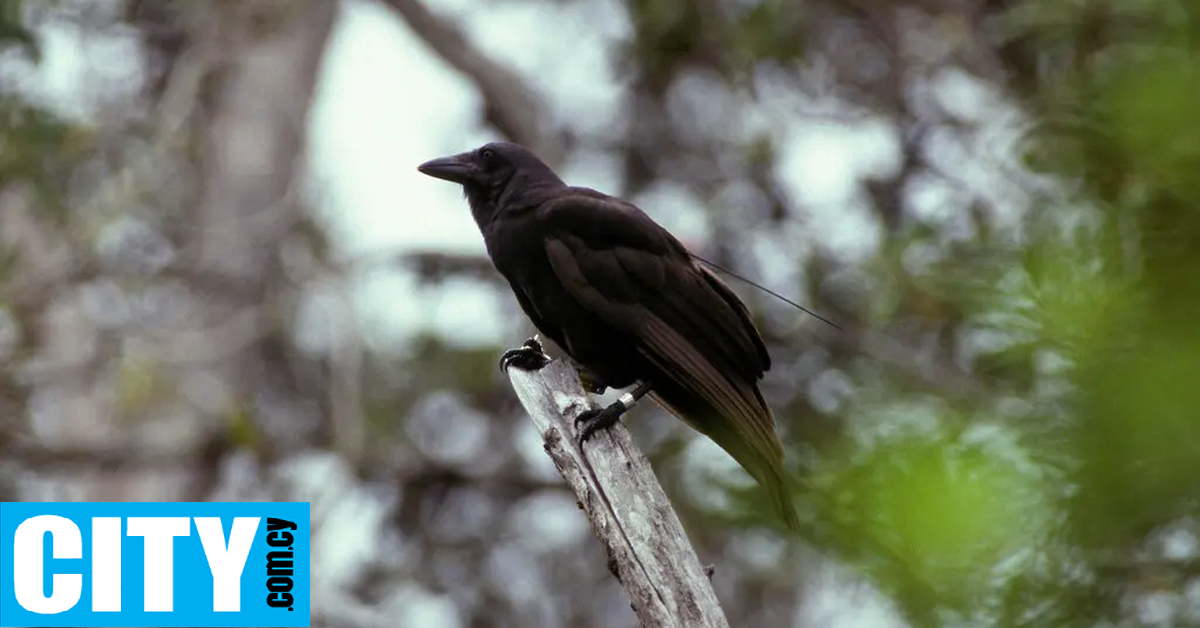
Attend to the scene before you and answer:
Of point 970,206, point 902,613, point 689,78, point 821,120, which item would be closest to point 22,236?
point 689,78

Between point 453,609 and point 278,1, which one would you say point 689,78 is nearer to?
point 278,1

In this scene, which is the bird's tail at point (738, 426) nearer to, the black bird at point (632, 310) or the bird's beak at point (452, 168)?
the black bird at point (632, 310)

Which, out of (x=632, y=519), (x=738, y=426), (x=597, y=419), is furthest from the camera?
(x=738, y=426)

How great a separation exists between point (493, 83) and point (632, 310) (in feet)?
15.5

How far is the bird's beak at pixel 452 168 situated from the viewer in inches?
171

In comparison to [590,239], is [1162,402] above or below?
below

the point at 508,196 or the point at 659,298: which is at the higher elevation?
the point at 508,196

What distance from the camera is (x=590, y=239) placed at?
3920 mm

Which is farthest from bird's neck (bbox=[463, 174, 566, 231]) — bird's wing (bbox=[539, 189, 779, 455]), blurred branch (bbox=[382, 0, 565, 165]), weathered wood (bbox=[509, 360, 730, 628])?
blurred branch (bbox=[382, 0, 565, 165])

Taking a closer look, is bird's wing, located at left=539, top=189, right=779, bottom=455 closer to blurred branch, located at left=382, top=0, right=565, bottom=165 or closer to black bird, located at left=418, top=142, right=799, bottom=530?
black bird, located at left=418, top=142, right=799, bottom=530

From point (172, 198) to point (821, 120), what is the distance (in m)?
3.53

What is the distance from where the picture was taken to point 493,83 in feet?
27.4

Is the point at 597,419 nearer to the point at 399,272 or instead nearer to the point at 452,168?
the point at 452,168

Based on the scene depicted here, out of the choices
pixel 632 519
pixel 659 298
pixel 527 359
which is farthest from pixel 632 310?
pixel 632 519
